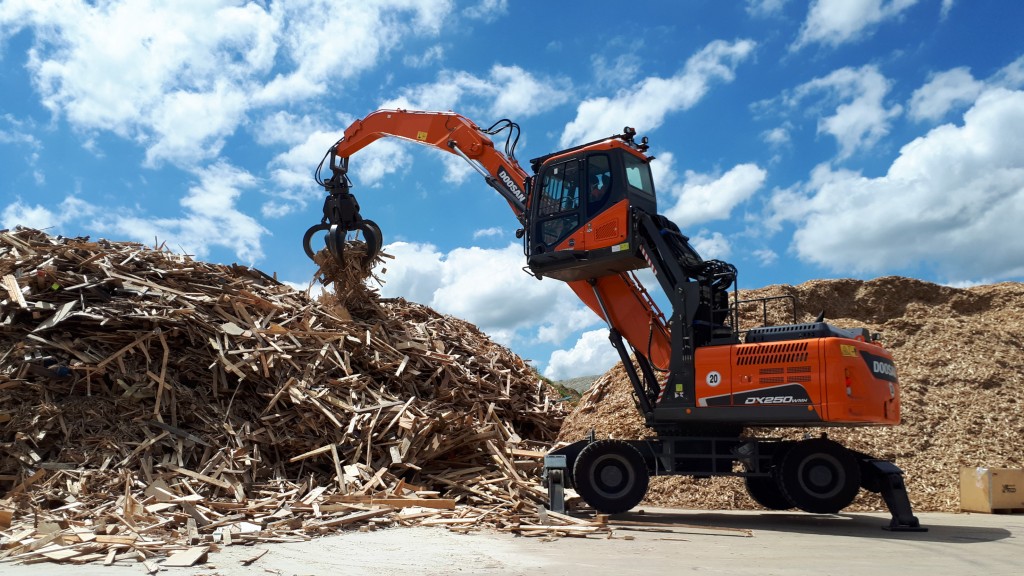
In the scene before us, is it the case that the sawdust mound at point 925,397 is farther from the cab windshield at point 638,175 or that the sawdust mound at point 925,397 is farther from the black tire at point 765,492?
the cab windshield at point 638,175

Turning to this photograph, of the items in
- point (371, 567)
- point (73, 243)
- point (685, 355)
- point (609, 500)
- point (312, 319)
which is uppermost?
point (73, 243)

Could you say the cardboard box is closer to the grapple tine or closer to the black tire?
the black tire

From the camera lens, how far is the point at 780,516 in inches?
445

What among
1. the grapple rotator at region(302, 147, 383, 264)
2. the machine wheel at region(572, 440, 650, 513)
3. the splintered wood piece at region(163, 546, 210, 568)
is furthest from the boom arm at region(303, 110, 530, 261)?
the splintered wood piece at region(163, 546, 210, 568)

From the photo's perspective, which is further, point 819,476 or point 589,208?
point 589,208

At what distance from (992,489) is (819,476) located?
353 centimetres

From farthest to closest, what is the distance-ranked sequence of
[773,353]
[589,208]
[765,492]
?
[765,492], [589,208], [773,353]

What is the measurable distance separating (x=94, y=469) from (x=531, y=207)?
655 centimetres

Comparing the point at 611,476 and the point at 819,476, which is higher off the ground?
the point at 819,476

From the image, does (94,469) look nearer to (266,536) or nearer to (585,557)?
(266,536)

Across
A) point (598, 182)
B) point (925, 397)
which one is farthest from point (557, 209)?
point (925, 397)

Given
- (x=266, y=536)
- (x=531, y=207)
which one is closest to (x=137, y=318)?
(x=266, y=536)

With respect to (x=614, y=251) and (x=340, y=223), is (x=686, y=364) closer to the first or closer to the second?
(x=614, y=251)

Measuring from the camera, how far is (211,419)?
1131cm
